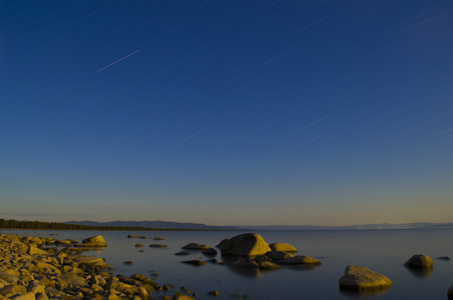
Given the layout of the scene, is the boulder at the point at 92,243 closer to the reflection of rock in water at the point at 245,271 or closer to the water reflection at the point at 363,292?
the reflection of rock in water at the point at 245,271

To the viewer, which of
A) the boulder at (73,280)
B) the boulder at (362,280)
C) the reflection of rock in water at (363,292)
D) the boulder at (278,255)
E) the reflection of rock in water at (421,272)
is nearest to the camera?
the boulder at (73,280)

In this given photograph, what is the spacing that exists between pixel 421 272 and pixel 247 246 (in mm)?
17810

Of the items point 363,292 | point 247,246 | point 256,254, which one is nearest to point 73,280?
point 363,292

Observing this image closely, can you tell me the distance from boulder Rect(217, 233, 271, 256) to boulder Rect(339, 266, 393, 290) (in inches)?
676

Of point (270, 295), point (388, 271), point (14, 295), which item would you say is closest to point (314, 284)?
point (270, 295)

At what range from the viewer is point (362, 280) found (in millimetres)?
17109

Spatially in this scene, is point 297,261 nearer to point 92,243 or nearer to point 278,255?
point 278,255

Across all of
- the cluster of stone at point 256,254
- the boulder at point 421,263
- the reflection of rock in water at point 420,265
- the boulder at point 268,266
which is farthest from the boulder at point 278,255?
the boulder at point 421,263

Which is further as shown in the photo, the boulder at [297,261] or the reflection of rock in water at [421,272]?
the boulder at [297,261]

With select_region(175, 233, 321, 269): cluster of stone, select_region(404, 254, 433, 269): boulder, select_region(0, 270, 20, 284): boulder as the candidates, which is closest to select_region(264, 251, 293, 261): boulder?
select_region(175, 233, 321, 269): cluster of stone

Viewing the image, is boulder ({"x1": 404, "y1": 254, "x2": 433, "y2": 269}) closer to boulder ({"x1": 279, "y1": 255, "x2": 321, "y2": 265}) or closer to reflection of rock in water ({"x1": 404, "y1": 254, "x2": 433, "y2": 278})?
reflection of rock in water ({"x1": 404, "y1": 254, "x2": 433, "y2": 278})

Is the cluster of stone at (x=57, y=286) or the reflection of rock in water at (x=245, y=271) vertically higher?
the cluster of stone at (x=57, y=286)

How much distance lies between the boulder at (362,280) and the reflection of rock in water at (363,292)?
324mm

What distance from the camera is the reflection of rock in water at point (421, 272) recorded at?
71.8 feet
